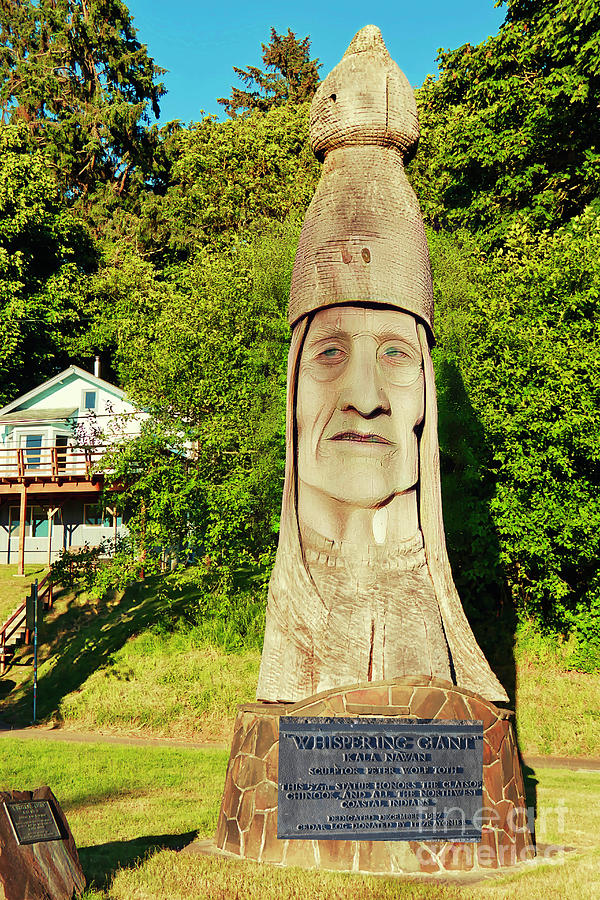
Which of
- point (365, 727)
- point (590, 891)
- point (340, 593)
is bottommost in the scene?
point (590, 891)

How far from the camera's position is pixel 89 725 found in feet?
54.8

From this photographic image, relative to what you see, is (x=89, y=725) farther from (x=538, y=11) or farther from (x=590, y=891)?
(x=538, y=11)

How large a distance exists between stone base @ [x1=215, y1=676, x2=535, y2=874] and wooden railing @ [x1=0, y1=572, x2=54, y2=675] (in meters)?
14.6

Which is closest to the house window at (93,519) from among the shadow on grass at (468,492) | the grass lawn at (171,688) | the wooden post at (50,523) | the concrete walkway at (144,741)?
the wooden post at (50,523)

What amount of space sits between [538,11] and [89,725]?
19.7 metres

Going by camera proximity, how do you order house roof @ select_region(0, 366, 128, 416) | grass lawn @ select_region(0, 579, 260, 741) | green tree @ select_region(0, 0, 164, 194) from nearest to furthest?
grass lawn @ select_region(0, 579, 260, 741) → house roof @ select_region(0, 366, 128, 416) → green tree @ select_region(0, 0, 164, 194)

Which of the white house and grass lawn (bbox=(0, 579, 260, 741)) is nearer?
grass lawn (bbox=(0, 579, 260, 741))

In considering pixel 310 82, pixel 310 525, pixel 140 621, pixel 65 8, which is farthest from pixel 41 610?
pixel 65 8

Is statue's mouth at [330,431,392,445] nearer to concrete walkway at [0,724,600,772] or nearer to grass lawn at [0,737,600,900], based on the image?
grass lawn at [0,737,600,900]

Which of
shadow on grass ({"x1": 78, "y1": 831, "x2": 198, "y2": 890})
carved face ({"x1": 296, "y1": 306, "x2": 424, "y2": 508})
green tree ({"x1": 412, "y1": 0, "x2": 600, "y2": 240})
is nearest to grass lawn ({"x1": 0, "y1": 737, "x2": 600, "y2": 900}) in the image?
shadow on grass ({"x1": 78, "y1": 831, "x2": 198, "y2": 890})

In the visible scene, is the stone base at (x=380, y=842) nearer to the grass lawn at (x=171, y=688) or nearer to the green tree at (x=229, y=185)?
the grass lawn at (x=171, y=688)

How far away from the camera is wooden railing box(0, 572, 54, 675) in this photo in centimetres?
2031

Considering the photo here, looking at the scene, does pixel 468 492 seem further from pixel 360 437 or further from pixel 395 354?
pixel 360 437

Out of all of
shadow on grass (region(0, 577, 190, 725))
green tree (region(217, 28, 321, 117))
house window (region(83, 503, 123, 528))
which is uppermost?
green tree (region(217, 28, 321, 117))
